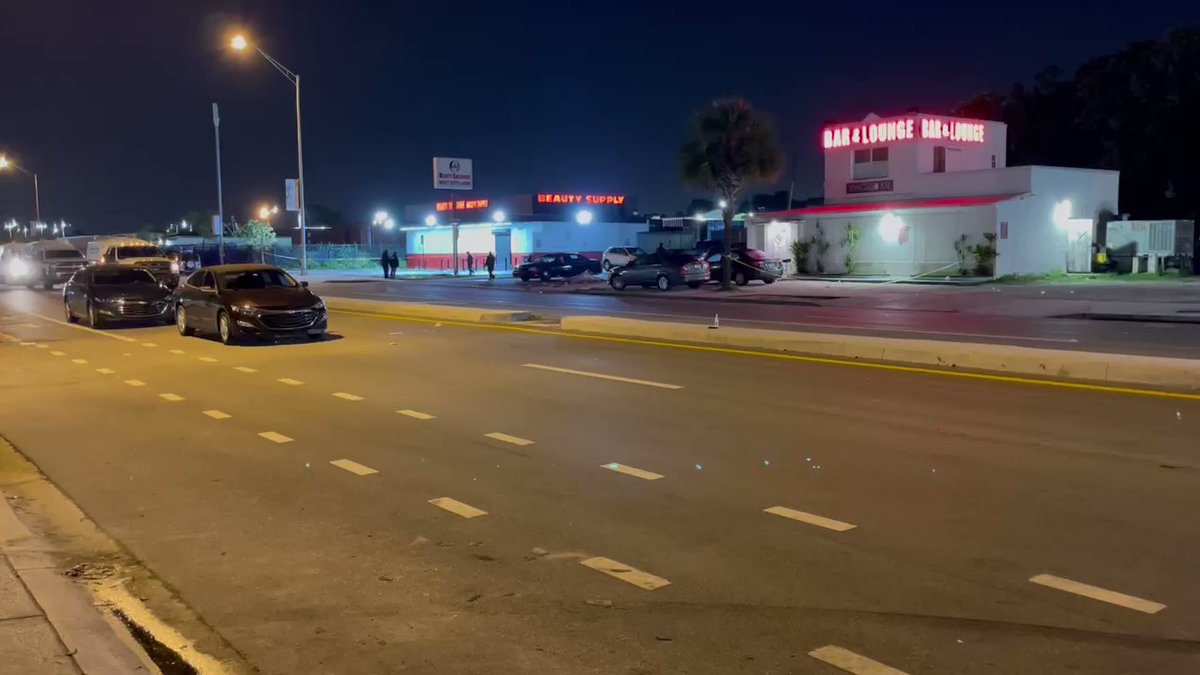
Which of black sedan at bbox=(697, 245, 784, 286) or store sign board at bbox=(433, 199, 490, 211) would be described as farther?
store sign board at bbox=(433, 199, 490, 211)

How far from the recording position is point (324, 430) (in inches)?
408

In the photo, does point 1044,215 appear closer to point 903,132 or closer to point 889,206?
point 889,206

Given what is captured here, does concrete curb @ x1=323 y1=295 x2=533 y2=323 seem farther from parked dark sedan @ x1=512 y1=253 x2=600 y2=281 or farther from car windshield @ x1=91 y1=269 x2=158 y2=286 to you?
parked dark sedan @ x1=512 y1=253 x2=600 y2=281

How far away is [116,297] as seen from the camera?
2303 centimetres

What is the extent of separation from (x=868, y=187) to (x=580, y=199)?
25761 millimetres

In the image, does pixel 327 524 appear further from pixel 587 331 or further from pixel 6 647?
pixel 587 331

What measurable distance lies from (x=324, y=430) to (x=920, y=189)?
3681 centimetres

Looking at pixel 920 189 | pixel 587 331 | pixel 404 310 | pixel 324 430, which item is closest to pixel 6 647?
pixel 324 430

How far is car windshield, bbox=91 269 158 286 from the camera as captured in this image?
23.9 m

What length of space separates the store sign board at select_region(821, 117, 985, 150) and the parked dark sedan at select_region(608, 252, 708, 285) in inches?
420

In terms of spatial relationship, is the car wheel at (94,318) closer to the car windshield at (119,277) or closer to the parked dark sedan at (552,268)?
the car windshield at (119,277)

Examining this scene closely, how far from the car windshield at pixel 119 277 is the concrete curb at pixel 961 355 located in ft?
41.2

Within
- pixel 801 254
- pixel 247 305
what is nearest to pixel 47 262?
pixel 247 305

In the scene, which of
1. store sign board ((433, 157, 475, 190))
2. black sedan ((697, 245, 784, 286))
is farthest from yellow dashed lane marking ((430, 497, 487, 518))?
store sign board ((433, 157, 475, 190))
